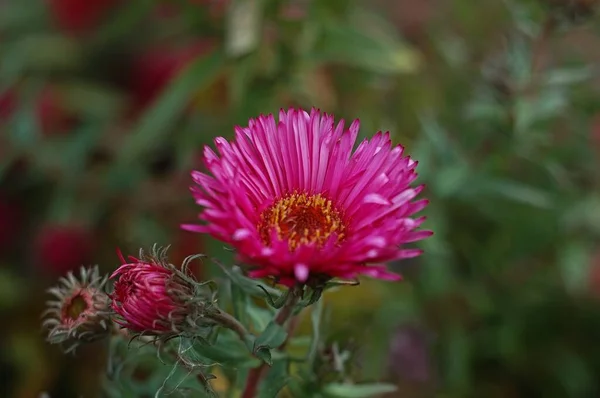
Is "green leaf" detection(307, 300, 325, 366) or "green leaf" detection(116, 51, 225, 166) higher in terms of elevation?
"green leaf" detection(116, 51, 225, 166)

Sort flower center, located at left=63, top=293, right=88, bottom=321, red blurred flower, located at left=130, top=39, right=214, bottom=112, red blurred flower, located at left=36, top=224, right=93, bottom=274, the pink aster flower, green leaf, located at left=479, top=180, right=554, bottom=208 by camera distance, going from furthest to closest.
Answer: red blurred flower, located at left=130, top=39, right=214, bottom=112 < red blurred flower, located at left=36, top=224, right=93, bottom=274 < green leaf, located at left=479, top=180, right=554, bottom=208 < flower center, located at left=63, top=293, right=88, bottom=321 < the pink aster flower

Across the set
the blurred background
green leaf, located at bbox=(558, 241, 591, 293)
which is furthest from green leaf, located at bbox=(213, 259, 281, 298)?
green leaf, located at bbox=(558, 241, 591, 293)

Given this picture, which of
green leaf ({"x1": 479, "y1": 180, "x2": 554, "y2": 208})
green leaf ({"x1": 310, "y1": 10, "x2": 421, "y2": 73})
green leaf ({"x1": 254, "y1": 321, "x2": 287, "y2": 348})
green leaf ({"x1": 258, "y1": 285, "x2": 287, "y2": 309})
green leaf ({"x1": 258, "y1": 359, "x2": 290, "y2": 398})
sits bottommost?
green leaf ({"x1": 258, "y1": 359, "x2": 290, "y2": 398})

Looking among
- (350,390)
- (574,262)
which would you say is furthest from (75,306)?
(574,262)

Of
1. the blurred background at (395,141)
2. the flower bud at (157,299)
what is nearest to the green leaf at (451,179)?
the blurred background at (395,141)

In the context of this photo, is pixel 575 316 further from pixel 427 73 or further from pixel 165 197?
pixel 165 197

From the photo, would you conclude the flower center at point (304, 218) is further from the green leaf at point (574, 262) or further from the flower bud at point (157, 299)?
the green leaf at point (574, 262)

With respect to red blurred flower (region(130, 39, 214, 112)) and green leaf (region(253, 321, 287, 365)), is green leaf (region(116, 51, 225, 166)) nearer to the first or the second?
red blurred flower (region(130, 39, 214, 112))
